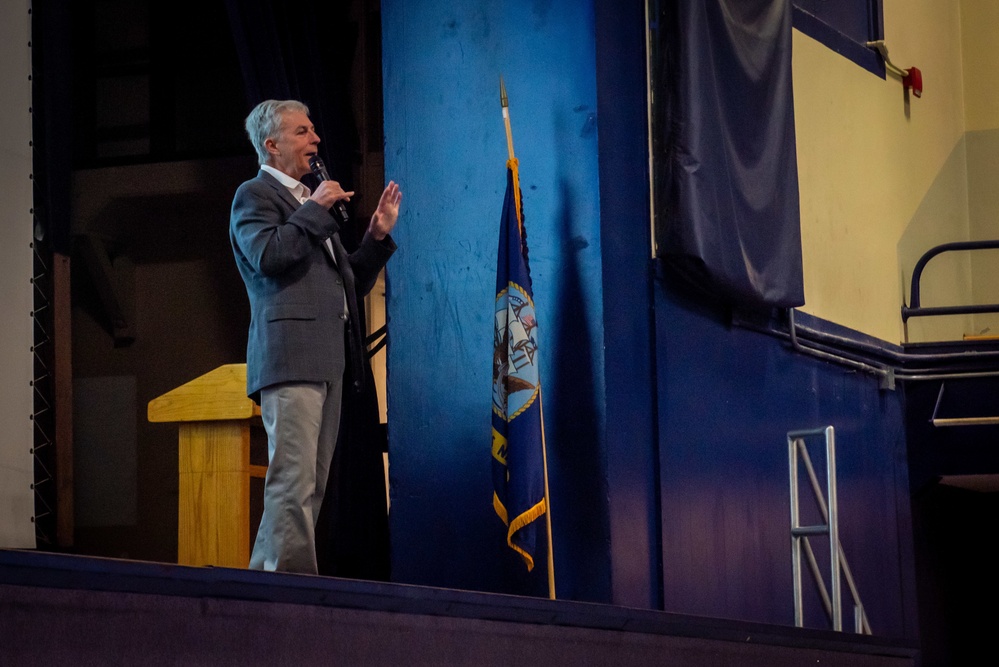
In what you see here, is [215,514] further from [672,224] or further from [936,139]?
[936,139]

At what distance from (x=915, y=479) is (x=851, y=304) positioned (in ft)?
3.52

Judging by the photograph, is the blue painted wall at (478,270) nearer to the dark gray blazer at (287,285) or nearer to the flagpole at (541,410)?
the flagpole at (541,410)

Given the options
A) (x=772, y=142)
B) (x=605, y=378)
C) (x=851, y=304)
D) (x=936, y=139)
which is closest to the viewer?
(x=605, y=378)

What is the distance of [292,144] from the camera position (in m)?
3.73

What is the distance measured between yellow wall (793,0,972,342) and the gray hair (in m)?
2.68

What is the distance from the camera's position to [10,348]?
5188 millimetres

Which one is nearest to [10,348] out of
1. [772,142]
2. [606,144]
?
[606,144]

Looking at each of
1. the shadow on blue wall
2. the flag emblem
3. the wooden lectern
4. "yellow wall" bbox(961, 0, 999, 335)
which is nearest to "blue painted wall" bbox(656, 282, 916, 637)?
the shadow on blue wall

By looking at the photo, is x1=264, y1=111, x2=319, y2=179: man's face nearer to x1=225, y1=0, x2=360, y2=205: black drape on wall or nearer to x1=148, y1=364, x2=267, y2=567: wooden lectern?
x1=148, y1=364, x2=267, y2=567: wooden lectern

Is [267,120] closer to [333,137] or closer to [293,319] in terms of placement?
[293,319]

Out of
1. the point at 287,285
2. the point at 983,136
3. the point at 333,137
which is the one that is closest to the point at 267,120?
the point at 287,285

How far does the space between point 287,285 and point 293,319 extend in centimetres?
9

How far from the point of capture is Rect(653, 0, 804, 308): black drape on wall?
4508 mm

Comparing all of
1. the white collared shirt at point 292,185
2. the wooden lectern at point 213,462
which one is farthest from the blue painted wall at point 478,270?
the white collared shirt at point 292,185
